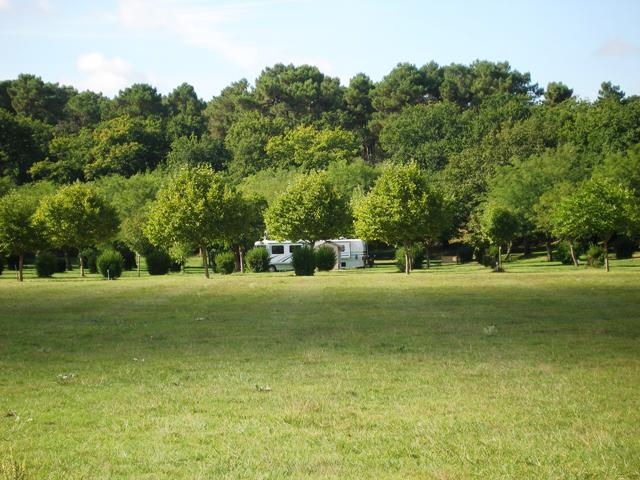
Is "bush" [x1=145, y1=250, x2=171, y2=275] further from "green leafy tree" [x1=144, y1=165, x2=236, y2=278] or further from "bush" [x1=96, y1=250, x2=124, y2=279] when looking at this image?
"bush" [x1=96, y1=250, x2=124, y2=279]

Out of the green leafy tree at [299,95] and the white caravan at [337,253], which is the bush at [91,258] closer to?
the white caravan at [337,253]

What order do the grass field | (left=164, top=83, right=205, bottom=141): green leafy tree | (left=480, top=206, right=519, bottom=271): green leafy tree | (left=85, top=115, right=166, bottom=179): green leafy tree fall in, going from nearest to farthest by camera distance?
the grass field, (left=480, top=206, right=519, bottom=271): green leafy tree, (left=85, top=115, right=166, bottom=179): green leafy tree, (left=164, top=83, right=205, bottom=141): green leafy tree

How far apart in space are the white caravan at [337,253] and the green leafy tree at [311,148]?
31987mm

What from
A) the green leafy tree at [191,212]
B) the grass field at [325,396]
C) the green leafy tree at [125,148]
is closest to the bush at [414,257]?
the green leafy tree at [191,212]

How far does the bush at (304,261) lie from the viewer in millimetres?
48750

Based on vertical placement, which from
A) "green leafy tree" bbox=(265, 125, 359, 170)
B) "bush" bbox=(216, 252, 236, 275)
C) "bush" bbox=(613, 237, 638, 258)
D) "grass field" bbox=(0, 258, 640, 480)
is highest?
"green leafy tree" bbox=(265, 125, 359, 170)

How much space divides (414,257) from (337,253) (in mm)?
7165

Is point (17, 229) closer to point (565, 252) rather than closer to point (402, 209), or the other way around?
point (402, 209)

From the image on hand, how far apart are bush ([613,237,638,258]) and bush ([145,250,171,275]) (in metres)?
35.4

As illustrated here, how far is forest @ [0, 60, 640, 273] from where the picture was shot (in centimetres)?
5184

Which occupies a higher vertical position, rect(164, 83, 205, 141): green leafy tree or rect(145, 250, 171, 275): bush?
rect(164, 83, 205, 141): green leafy tree

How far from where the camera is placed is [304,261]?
1917 inches

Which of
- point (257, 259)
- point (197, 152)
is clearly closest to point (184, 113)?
point (197, 152)

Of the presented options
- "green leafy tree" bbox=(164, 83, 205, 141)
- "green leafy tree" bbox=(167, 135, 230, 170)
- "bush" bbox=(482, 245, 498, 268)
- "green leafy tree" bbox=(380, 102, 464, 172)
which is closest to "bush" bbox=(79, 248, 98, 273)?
"bush" bbox=(482, 245, 498, 268)
